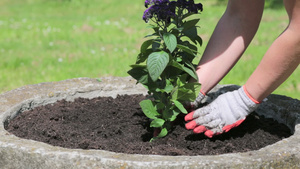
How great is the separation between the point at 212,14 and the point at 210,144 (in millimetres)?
7558

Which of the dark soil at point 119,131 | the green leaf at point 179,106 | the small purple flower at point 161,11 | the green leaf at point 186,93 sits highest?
A: the small purple flower at point 161,11

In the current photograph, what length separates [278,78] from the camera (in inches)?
87.0

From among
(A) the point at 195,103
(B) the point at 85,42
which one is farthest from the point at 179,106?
(B) the point at 85,42

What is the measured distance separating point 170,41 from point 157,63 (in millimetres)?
140

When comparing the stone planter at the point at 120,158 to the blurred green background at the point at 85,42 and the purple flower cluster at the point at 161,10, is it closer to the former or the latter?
the purple flower cluster at the point at 161,10

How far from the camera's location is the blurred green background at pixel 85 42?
203 inches

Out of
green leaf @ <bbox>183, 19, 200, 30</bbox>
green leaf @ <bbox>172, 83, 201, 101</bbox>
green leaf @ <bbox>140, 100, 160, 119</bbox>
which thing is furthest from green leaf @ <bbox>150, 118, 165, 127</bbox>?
green leaf @ <bbox>183, 19, 200, 30</bbox>

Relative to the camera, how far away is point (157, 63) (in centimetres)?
211

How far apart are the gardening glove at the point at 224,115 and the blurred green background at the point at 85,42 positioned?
2430 millimetres

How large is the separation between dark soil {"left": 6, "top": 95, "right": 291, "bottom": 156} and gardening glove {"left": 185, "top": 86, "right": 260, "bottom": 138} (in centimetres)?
7

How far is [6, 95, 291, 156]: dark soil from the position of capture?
87.4 inches

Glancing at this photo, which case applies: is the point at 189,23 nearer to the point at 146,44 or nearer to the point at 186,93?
the point at 146,44

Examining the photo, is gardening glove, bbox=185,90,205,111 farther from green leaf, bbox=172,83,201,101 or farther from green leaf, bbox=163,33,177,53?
green leaf, bbox=163,33,177,53

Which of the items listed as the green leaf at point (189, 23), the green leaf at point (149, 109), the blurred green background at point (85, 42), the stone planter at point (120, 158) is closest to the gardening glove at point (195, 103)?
the green leaf at point (149, 109)
